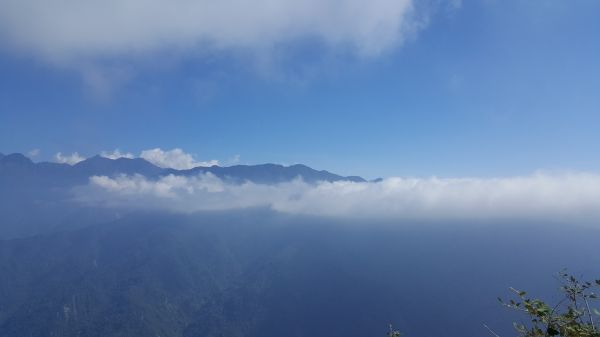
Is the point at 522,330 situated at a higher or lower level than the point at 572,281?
lower

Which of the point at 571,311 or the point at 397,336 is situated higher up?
the point at 571,311

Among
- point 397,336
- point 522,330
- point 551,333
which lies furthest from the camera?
point 397,336

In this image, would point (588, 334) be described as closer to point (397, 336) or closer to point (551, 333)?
point (551, 333)

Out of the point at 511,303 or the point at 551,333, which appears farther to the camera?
the point at 511,303

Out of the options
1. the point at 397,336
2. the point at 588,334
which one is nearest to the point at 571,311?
the point at 588,334

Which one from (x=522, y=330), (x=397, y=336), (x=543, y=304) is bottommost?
(x=397, y=336)

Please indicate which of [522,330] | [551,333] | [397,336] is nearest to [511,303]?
[522,330]

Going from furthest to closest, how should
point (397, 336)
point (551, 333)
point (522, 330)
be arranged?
point (397, 336)
point (522, 330)
point (551, 333)

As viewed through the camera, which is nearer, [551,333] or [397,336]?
[551,333]

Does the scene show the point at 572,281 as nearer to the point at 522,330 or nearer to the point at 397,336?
the point at 522,330
